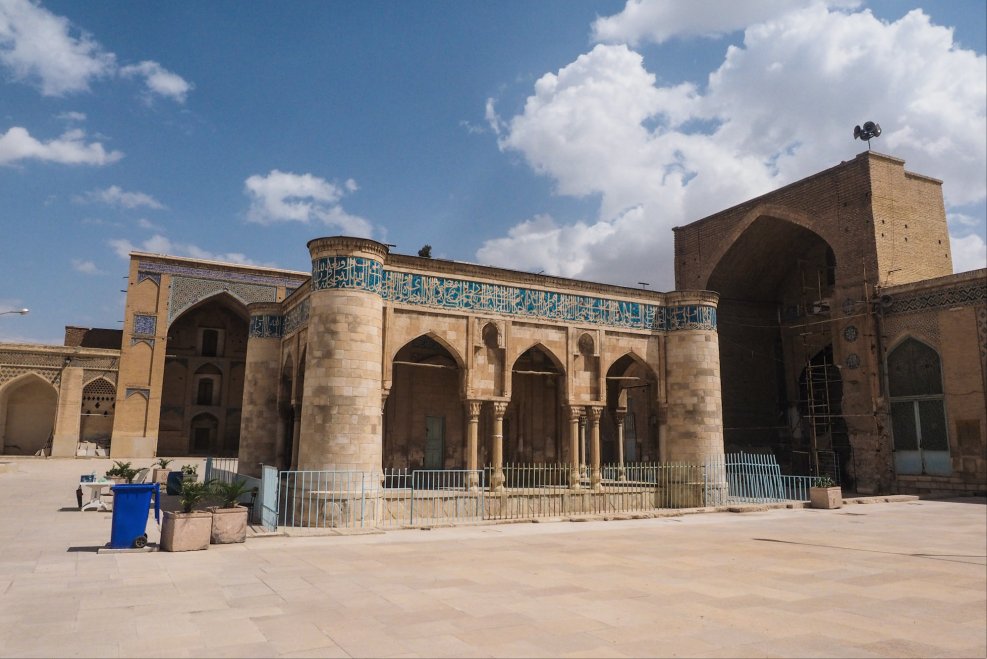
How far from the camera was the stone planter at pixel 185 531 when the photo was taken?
336 inches

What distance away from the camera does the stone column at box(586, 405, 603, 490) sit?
16.0 meters

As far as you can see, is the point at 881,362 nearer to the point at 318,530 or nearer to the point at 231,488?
the point at 318,530

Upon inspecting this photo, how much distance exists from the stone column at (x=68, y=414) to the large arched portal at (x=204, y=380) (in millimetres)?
3937

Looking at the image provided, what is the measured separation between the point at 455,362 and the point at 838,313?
513 inches

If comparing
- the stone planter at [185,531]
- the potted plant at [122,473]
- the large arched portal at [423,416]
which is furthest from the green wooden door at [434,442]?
the stone planter at [185,531]

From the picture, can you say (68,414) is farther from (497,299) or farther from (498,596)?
(498,596)

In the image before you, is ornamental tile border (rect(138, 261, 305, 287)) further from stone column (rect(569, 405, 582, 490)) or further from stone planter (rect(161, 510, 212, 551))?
stone planter (rect(161, 510, 212, 551))

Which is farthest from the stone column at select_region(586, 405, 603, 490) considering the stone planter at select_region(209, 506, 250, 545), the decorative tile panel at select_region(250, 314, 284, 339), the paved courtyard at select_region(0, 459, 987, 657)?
the stone planter at select_region(209, 506, 250, 545)

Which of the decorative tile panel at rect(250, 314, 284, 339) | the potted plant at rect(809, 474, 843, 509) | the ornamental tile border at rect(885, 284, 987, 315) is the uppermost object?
the ornamental tile border at rect(885, 284, 987, 315)

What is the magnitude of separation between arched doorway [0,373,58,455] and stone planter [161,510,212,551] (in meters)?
27.5

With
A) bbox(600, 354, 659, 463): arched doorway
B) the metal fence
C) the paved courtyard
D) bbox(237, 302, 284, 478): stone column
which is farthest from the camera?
bbox(600, 354, 659, 463): arched doorway

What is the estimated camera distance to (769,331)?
89.0 ft

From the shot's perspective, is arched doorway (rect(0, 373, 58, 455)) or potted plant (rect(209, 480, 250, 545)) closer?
potted plant (rect(209, 480, 250, 545))

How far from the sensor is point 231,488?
9.48 meters
